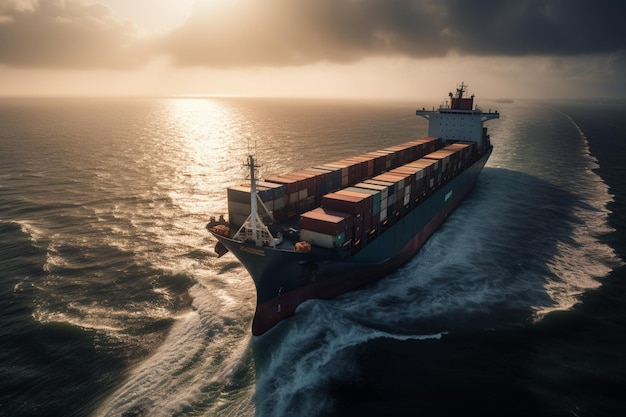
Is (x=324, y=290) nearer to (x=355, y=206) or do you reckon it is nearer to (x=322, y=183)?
(x=355, y=206)

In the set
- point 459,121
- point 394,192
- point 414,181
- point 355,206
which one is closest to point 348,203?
A: point 355,206

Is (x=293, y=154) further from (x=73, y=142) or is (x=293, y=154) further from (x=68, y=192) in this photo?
(x=73, y=142)

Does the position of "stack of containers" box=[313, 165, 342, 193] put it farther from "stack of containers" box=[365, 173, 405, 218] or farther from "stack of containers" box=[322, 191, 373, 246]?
"stack of containers" box=[322, 191, 373, 246]

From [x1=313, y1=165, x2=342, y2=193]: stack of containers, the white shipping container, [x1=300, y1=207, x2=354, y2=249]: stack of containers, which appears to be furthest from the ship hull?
[x1=313, y1=165, x2=342, y2=193]: stack of containers

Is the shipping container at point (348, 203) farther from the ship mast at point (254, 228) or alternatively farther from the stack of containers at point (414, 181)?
the stack of containers at point (414, 181)

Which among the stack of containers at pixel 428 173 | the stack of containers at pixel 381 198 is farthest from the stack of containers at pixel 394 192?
the stack of containers at pixel 428 173
